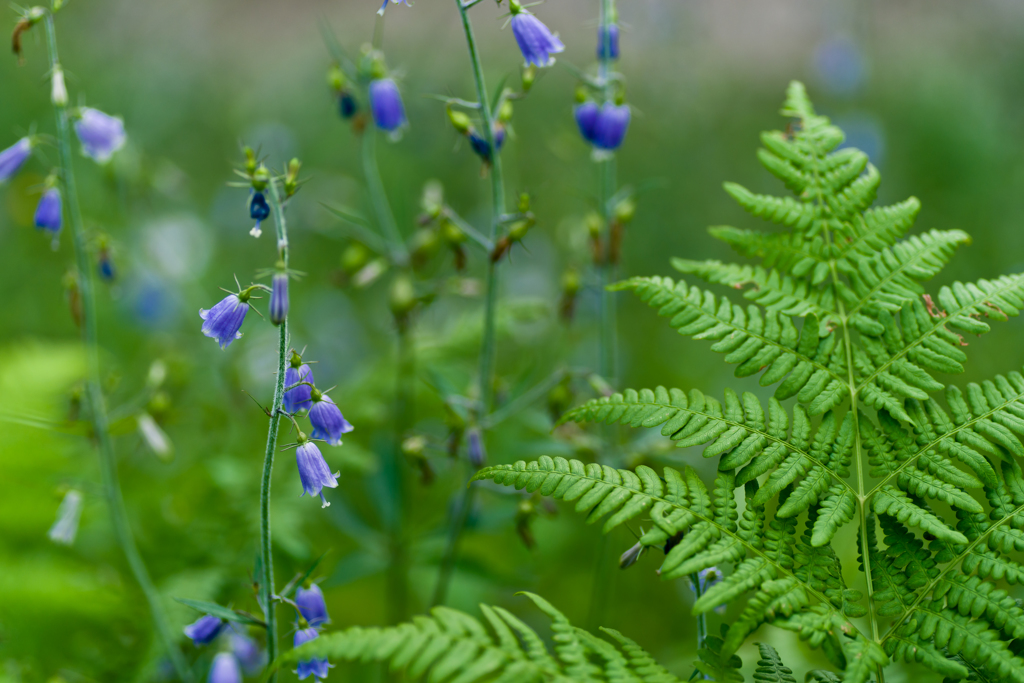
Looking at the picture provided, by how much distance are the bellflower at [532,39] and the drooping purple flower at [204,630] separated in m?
1.80

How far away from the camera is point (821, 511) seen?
1691 mm

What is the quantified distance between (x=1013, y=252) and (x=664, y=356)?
87.7 inches

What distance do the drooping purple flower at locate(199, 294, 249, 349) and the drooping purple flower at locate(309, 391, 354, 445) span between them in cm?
25

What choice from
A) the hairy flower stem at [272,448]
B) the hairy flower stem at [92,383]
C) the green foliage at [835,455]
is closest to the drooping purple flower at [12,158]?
the hairy flower stem at [92,383]

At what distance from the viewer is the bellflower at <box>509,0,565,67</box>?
2.26 metres

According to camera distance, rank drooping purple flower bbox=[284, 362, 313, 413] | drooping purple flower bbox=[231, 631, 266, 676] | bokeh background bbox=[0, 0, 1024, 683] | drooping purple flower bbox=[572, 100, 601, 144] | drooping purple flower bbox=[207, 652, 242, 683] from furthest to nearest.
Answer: bokeh background bbox=[0, 0, 1024, 683], drooping purple flower bbox=[572, 100, 601, 144], drooping purple flower bbox=[231, 631, 266, 676], drooping purple flower bbox=[207, 652, 242, 683], drooping purple flower bbox=[284, 362, 313, 413]

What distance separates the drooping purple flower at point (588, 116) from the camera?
102 inches

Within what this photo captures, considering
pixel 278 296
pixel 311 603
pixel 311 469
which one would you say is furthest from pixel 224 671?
Answer: pixel 278 296

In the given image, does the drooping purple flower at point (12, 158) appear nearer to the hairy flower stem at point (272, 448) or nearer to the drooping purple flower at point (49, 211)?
the drooping purple flower at point (49, 211)

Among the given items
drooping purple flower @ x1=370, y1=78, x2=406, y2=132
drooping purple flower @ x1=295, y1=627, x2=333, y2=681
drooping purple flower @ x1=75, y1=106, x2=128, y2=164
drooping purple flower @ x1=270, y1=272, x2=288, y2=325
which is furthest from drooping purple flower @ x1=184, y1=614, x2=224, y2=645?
drooping purple flower @ x1=370, y1=78, x2=406, y2=132

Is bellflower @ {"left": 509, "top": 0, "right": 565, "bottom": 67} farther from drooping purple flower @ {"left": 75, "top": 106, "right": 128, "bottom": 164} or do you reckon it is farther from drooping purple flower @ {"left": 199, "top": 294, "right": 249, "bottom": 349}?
drooping purple flower @ {"left": 75, "top": 106, "right": 128, "bottom": 164}

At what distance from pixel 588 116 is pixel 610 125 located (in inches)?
3.2

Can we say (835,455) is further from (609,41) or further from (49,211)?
(49,211)

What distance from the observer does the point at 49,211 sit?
91.7 inches
